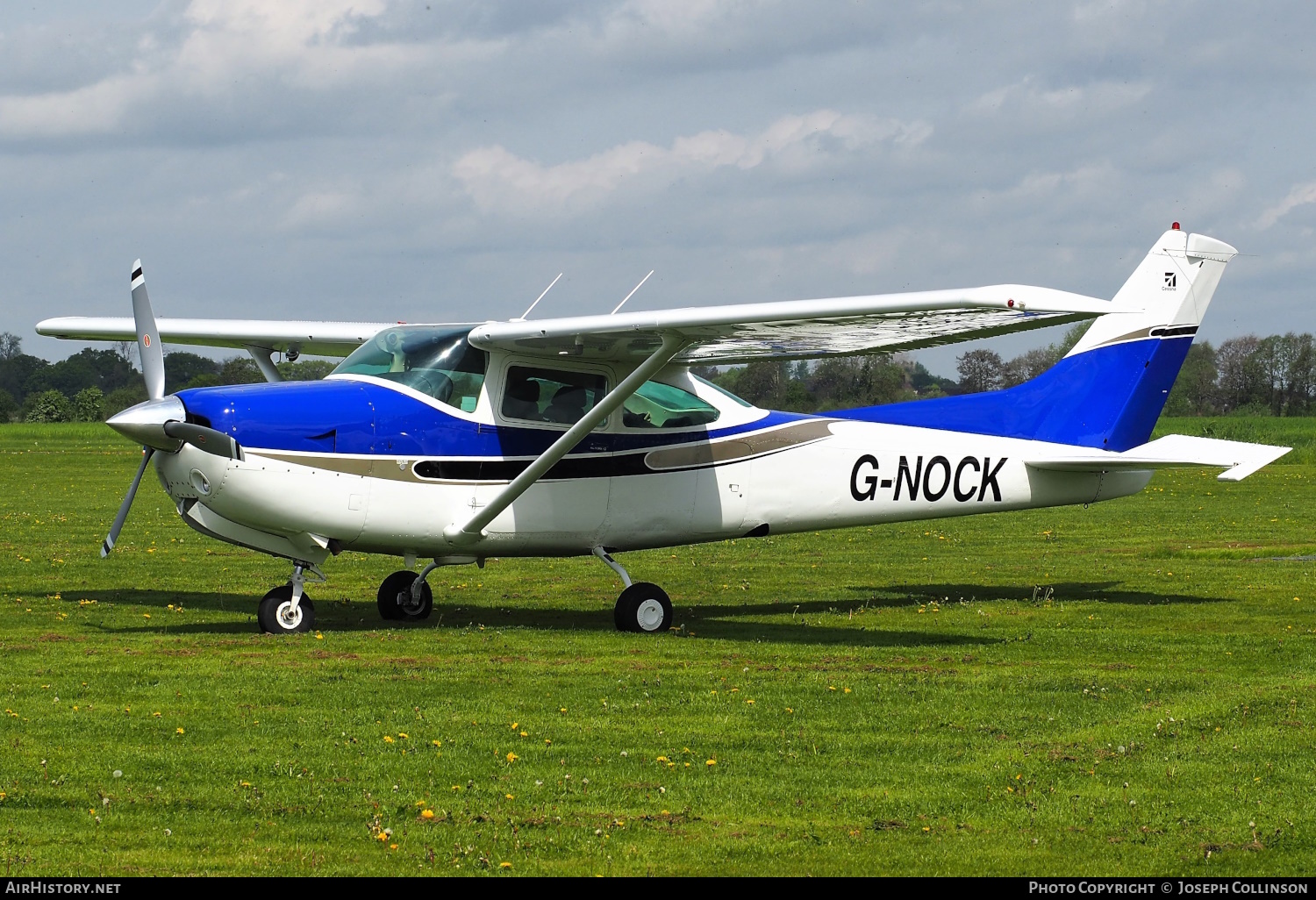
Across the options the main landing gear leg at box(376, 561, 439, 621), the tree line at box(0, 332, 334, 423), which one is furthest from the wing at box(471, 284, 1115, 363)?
the tree line at box(0, 332, 334, 423)

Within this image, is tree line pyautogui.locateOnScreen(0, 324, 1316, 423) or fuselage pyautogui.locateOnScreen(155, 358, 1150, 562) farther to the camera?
tree line pyautogui.locateOnScreen(0, 324, 1316, 423)

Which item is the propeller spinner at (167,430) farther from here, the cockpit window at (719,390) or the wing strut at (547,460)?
the cockpit window at (719,390)

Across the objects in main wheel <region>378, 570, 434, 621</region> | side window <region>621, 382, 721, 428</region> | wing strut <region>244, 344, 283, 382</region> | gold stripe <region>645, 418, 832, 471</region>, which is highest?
wing strut <region>244, 344, 283, 382</region>

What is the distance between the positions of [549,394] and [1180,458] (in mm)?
6425

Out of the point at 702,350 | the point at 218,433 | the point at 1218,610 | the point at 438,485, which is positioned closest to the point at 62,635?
the point at 218,433

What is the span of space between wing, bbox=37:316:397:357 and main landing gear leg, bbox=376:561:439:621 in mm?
2659

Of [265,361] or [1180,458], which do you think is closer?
[1180,458]

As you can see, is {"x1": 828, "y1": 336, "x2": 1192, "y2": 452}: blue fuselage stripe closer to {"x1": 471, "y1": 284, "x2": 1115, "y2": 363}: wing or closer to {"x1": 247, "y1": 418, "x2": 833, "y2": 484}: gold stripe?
{"x1": 247, "y1": 418, "x2": 833, "y2": 484}: gold stripe

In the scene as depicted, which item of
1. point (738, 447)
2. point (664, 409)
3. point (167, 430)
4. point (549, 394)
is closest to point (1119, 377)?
point (738, 447)

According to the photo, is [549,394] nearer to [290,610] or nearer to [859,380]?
[290,610]

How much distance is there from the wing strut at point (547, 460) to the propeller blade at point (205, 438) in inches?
75.9

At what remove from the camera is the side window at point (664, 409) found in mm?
13086

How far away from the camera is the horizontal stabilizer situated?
14.4 metres

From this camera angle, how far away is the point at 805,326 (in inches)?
457
